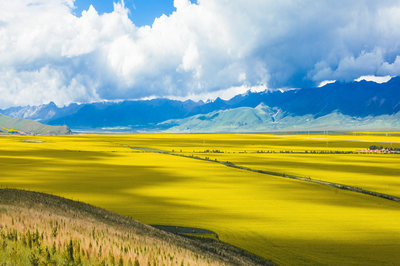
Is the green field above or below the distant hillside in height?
below

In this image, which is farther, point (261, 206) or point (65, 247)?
point (261, 206)

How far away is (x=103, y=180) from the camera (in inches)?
1661

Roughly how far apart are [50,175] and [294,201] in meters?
26.4

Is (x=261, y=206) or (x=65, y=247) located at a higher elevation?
(x=65, y=247)

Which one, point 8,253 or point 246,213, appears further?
point 246,213

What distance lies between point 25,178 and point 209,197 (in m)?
19.9

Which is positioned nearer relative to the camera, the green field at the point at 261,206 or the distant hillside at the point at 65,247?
the distant hillside at the point at 65,247

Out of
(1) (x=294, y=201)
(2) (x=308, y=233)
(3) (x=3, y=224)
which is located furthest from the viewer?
(1) (x=294, y=201)

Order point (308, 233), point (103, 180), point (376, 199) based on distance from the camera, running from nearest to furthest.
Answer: point (308, 233), point (376, 199), point (103, 180)

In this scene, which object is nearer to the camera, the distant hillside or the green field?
the distant hillside

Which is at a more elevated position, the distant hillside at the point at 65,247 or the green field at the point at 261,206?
the distant hillside at the point at 65,247

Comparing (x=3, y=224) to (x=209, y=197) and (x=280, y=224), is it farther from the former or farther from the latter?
(x=209, y=197)

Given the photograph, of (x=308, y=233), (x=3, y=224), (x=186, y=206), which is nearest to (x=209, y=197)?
(x=186, y=206)

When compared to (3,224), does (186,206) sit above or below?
below
